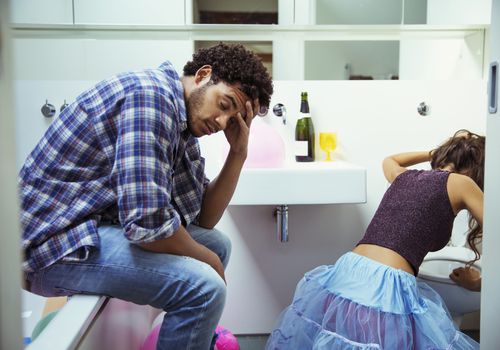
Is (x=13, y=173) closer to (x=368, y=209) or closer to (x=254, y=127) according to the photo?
(x=254, y=127)

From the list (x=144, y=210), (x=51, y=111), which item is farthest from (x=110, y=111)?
(x=51, y=111)

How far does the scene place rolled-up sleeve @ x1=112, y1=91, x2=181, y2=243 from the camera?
0.88 m

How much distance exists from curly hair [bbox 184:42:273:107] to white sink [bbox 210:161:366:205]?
46 centimetres

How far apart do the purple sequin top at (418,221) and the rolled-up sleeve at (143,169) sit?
0.73 metres

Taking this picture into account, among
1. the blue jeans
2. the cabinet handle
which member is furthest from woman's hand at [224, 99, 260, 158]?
the cabinet handle

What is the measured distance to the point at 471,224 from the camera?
1740mm

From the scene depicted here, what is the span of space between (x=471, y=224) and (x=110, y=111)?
4.79ft

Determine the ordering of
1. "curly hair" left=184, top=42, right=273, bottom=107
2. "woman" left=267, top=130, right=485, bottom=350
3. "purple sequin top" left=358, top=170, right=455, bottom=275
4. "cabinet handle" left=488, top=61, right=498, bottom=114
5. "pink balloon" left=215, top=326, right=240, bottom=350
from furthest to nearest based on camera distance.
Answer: "pink balloon" left=215, top=326, right=240, bottom=350, "purple sequin top" left=358, top=170, right=455, bottom=275, "woman" left=267, top=130, right=485, bottom=350, "curly hair" left=184, top=42, right=273, bottom=107, "cabinet handle" left=488, top=61, right=498, bottom=114

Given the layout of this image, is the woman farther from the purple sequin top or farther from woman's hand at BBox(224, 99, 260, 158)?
woman's hand at BBox(224, 99, 260, 158)

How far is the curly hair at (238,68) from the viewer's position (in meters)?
1.09

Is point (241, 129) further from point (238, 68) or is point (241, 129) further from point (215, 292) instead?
point (215, 292)

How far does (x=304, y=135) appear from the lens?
6.18 feet

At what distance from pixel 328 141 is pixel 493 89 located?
1.19 m

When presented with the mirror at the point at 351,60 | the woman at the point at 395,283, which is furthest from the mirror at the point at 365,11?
the woman at the point at 395,283
